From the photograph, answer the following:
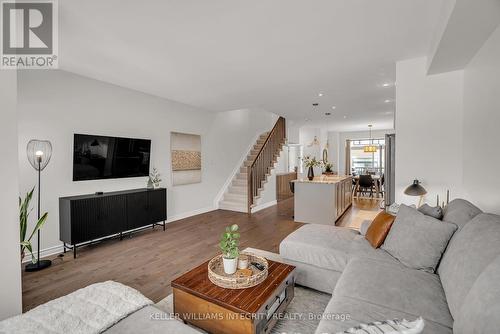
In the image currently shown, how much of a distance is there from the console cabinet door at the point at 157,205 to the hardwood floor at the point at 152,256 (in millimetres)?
263

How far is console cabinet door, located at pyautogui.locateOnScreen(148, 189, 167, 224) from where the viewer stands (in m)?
4.26

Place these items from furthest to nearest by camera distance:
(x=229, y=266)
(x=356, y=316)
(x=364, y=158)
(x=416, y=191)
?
(x=364, y=158)
(x=416, y=191)
(x=229, y=266)
(x=356, y=316)

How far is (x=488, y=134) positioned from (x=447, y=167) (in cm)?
92

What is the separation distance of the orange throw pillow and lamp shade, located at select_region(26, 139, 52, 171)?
3919 mm

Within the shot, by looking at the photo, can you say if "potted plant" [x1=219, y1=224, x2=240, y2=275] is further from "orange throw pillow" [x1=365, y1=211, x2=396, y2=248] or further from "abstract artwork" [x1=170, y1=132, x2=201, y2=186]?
"abstract artwork" [x1=170, y1=132, x2=201, y2=186]

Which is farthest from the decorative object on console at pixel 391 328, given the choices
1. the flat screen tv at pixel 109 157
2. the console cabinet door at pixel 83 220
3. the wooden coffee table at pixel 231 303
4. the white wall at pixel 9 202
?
the flat screen tv at pixel 109 157

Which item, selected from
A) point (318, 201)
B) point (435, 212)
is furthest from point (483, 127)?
point (318, 201)

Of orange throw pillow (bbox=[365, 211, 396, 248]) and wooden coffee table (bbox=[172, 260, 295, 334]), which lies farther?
orange throw pillow (bbox=[365, 211, 396, 248])

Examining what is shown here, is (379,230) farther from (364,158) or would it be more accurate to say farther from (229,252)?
(364,158)

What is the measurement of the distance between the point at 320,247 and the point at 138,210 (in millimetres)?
3104

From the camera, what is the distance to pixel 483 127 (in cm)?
223

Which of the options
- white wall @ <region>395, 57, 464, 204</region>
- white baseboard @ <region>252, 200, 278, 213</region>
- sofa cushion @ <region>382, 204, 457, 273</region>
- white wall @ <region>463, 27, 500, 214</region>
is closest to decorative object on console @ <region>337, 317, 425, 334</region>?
sofa cushion @ <region>382, 204, 457, 273</region>

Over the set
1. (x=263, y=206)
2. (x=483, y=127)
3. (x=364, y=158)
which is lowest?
(x=263, y=206)

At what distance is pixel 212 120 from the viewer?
617cm
